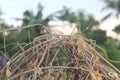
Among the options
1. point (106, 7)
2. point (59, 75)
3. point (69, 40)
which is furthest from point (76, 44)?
point (106, 7)

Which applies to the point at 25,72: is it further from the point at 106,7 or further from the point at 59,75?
the point at 106,7

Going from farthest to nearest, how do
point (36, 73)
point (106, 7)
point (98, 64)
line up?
point (106, 7)
point (98, 64)
point (36, 73)

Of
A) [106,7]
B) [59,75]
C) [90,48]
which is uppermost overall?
[90,48]

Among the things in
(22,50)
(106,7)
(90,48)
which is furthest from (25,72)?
(106,7)

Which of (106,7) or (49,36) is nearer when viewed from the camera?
(49,36)

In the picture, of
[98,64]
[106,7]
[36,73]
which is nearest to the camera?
[36,73]

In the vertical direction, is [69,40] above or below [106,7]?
above
